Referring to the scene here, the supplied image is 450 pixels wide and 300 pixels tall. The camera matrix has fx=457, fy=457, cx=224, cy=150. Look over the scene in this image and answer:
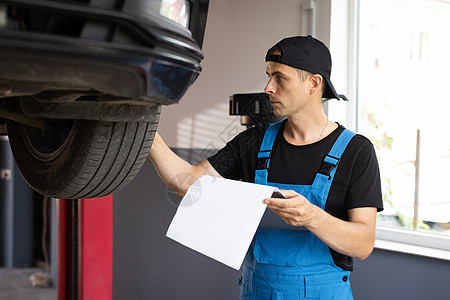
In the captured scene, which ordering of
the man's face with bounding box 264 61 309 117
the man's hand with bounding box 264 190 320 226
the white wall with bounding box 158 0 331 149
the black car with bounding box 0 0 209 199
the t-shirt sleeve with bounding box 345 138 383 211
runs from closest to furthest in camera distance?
the black car with bounding box 0 0 209 199, the man's hand with bounding box 264 190 320 226, the t-shirt sleeve with bounding box 345 138 383 211, the man's face with bounding box 264 61 309 117, the white wall with bounding box 158 0 331 149

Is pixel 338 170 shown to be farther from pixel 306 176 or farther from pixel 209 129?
pixel 209 129

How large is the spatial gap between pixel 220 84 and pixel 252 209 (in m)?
1.56

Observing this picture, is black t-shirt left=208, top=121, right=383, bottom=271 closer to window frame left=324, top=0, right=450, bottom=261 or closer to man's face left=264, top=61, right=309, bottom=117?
man's face left=264, top=61, right=309, bottom=117

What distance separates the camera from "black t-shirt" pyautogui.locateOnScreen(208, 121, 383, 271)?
133 cm

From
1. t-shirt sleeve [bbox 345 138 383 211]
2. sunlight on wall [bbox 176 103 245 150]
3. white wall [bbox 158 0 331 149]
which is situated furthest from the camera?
sunlight on wall [bbox 176 103 245 150]

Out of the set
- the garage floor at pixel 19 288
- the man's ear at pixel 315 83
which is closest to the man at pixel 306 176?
the man's ear at pixel 315 83

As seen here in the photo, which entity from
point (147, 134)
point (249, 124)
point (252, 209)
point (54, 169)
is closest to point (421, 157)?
point (249, 124)

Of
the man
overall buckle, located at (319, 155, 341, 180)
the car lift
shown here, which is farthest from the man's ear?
the car lift

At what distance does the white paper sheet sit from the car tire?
0.18m

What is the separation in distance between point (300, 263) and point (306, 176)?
257mm

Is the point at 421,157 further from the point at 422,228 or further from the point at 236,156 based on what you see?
the point at 236,156

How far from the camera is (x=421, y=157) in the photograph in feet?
6.64

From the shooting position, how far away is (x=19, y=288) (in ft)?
11.6

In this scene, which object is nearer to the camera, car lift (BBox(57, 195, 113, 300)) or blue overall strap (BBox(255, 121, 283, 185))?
blue overall strap (BBox(255, 121, 283, 185))
